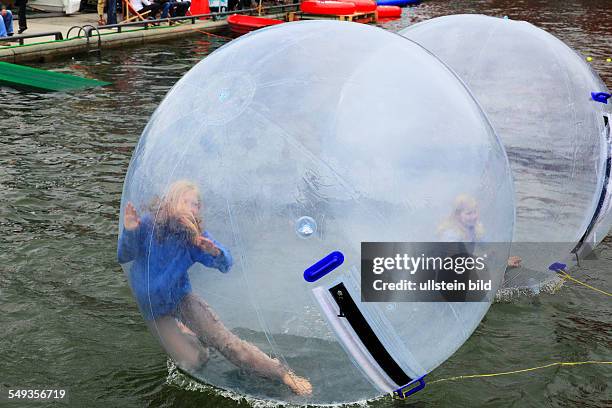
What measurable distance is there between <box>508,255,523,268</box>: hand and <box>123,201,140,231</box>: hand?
127 inches

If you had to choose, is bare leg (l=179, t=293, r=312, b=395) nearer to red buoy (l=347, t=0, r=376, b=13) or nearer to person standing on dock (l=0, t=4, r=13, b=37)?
person standing on dock (l=0, t=4, r=13, b=37)

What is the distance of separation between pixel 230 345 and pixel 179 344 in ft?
1.32

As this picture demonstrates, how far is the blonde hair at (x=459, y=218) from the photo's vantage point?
4.44 meters

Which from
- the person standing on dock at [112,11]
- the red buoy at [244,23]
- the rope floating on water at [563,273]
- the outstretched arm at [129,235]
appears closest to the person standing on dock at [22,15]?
the person standing on dock at [112,11]

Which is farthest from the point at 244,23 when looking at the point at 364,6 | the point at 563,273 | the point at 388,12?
the point at 563,273

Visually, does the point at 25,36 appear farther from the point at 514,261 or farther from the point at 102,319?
the point at 514,261

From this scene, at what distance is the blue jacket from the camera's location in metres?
4.43

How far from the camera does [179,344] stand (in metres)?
4.77

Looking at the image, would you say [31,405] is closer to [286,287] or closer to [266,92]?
[286,287]

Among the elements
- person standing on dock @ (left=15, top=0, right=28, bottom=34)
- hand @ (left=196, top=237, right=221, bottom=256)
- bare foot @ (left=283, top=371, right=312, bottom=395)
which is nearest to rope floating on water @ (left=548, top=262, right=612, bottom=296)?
bare foot @ (left=283, top=371, right=312, bottom=395)

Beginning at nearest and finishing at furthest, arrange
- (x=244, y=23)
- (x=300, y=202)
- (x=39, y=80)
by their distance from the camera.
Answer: (x=300, y=202) → (x=39, y=80) → (x=244, y=23)

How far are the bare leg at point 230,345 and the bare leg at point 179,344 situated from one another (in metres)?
0.10

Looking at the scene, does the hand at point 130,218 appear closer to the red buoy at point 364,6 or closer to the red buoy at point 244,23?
the red buoy at point 244,23

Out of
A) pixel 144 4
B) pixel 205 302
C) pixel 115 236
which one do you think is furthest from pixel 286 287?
pixel 144 4
